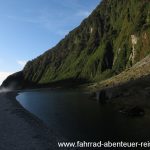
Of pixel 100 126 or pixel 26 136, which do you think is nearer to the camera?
pixel 26 136

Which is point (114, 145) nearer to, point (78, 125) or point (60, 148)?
point (60, 148)

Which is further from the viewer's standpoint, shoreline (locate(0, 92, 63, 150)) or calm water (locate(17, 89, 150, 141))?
calm water (locate(17, 89, 150, 141))

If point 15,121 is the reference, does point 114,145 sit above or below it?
below

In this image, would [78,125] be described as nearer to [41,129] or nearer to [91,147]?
[41,129]

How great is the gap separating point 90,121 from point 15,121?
13.4m

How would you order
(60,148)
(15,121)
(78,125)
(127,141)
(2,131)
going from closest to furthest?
1. (60,148)
2. (127,141)
3. (2,131)
4. (78,125)
5. (15,121)

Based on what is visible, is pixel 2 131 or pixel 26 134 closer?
pixel 26 134

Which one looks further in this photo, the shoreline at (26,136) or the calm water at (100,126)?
the calm water at (100,126)

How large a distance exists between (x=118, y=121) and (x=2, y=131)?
1921 centimetres

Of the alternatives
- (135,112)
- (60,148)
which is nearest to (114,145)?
(60,148)

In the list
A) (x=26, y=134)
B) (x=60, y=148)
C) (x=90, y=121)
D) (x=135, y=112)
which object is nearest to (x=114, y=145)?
(x=60, y=148)

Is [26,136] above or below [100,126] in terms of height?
below

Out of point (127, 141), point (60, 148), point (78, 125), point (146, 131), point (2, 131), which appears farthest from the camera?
point (78, 125)

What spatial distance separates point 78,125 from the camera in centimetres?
5119
